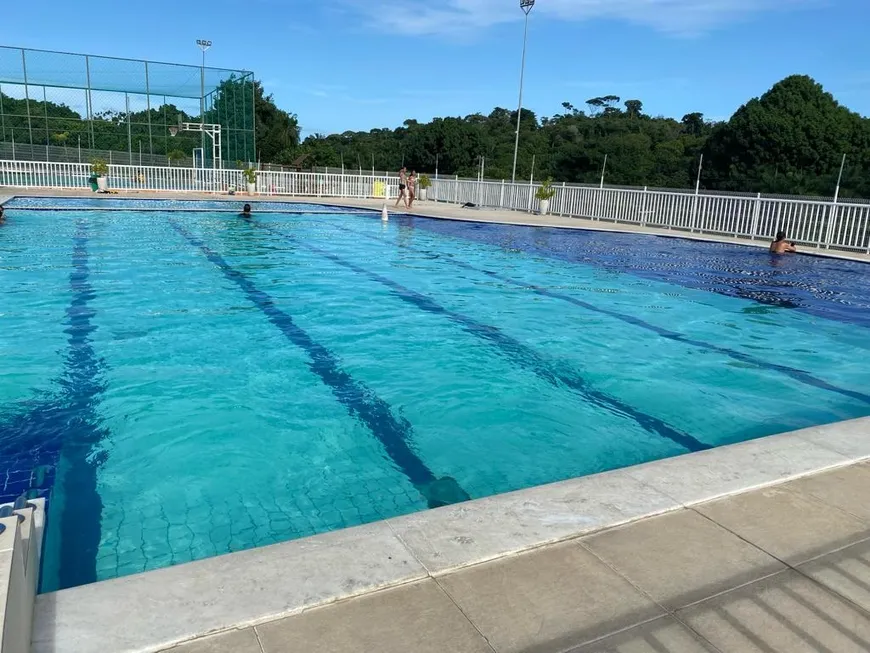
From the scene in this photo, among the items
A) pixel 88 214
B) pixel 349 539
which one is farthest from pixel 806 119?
pixel 349 539

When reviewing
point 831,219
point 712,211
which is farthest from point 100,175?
point 831,219

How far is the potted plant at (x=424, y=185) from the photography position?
29.9 metres

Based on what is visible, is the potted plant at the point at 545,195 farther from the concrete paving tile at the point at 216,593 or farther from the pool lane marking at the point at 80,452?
the concrete paving tile at the point at 216,593

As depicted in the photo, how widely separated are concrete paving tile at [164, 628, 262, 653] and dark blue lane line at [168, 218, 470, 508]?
174 centimetres

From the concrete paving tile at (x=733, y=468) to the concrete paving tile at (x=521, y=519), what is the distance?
13cm

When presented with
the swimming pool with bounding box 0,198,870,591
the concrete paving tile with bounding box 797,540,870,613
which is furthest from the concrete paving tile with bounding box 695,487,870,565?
the swimming pool with bounding box 0,198,870,591

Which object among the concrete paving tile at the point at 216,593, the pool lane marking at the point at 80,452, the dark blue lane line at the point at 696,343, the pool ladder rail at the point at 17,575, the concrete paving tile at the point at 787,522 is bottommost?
the pool lane marking at the point at 80,452

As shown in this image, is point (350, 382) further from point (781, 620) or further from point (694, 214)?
point (694, 214)

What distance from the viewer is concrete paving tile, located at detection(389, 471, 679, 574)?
7.36ft

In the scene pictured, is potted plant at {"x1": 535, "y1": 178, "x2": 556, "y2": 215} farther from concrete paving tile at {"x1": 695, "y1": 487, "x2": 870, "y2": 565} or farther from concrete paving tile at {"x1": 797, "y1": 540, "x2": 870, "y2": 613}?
concrete paving tile at {"x1": 797, "y1": 540, "x2": 870, "y2": 613}

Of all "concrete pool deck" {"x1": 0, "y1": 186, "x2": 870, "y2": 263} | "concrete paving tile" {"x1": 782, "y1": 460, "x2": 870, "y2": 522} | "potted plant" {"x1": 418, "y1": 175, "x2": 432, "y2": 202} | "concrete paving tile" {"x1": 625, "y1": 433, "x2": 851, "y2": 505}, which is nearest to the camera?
"concrete paving tile" {"x1": 782, "y1": 460, "x2": 870, "y2": 522}

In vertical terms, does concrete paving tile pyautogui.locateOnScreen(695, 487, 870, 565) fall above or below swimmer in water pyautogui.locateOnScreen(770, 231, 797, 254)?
below

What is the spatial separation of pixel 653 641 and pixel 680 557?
490mm

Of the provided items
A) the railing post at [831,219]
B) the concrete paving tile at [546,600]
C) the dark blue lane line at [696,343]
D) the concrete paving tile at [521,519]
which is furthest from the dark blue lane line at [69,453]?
the railing post at [831,219]
